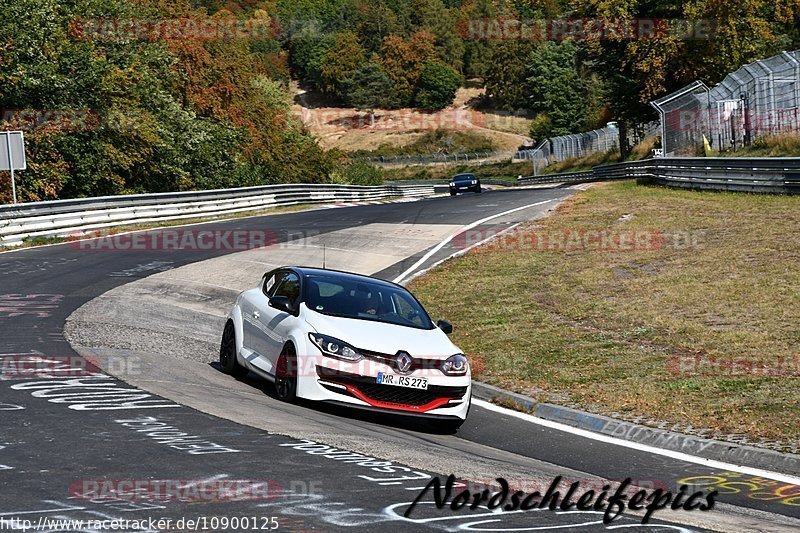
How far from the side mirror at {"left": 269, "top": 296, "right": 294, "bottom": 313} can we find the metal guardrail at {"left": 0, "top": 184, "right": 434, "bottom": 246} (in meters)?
16.1

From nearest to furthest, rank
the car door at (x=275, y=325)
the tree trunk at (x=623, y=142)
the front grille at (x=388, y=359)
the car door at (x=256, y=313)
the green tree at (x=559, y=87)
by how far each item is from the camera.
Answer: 1. the front grille at (x=388, y=359)
2. the car door at (x=275, y=325)
3. the car door at (x=256, y=313)
4. the tree trunk at (x=623, y=142)
5. the green tree at (x=559, y=87)

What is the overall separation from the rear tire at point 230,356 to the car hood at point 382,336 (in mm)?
1594

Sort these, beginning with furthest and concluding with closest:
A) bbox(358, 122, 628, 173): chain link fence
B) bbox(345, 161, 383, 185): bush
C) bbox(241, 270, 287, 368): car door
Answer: bbox(358, 122, 628, 173): chain link fence, bbox(345, 161, 383, 185): bush, bbox(241, 270, 287, 368): car door

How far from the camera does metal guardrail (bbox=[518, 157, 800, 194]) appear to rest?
2744cm

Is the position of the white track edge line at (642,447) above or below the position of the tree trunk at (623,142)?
below

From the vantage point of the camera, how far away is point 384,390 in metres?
10.6

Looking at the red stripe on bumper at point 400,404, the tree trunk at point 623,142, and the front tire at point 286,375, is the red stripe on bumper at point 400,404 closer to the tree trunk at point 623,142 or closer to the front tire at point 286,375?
the front tire at point 286,375

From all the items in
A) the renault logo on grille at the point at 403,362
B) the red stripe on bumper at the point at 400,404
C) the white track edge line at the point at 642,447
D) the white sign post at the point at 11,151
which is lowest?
the white track edge line at the point at 642,447

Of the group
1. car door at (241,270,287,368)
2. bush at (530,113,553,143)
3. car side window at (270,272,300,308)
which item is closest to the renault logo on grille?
car side window at (270,272,300,308)

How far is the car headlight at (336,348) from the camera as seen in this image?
10631 mm

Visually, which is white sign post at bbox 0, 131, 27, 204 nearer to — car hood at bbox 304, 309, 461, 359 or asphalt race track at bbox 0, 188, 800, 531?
asphalt race track at bbox 0, 188, 800, 531

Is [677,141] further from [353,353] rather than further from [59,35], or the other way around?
[353,353]

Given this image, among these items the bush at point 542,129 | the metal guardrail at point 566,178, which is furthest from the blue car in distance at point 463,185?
the bush at point 542,129

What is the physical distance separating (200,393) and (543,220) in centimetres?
Answer: 1937
